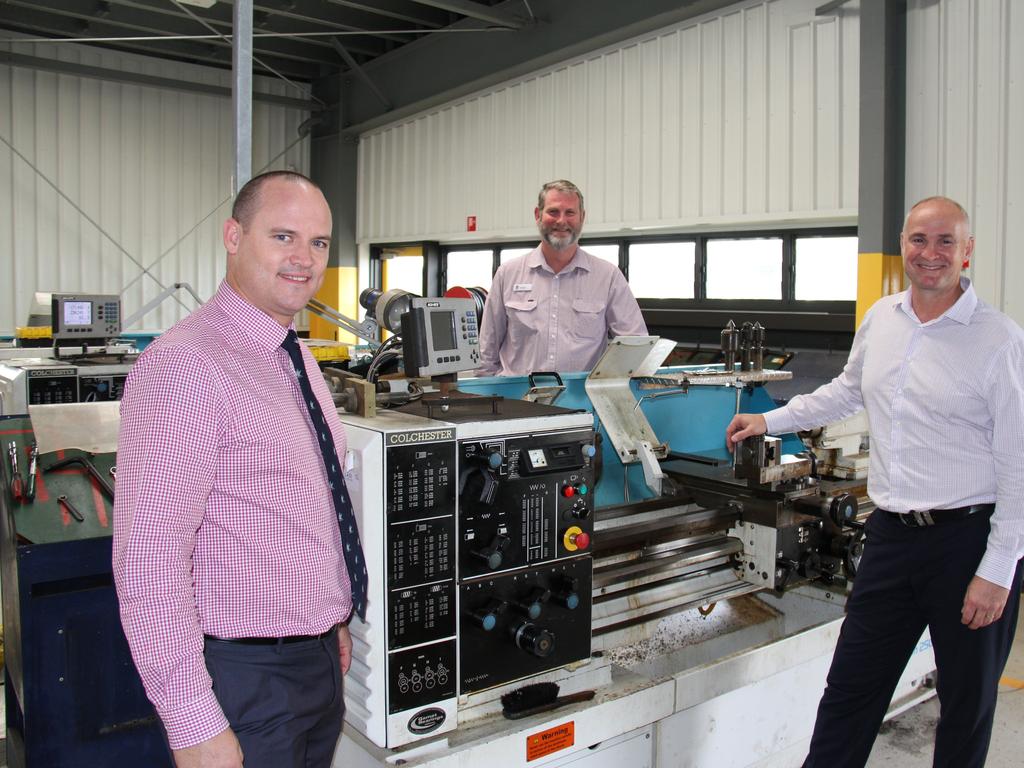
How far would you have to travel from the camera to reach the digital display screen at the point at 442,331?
1.65 metres

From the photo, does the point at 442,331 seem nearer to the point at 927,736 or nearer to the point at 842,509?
the point at 842,509

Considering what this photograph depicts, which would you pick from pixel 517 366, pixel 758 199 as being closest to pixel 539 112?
pixel 758 199

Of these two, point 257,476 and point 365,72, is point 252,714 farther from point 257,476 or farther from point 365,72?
point 365,72

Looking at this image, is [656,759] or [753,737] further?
[753,737]

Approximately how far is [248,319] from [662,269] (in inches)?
187

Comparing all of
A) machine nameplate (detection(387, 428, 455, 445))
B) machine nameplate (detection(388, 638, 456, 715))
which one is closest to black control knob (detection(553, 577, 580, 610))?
machine nameplate (detection(388, 638, 456, 715))

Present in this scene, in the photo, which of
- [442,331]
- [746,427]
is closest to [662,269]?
[746,427]

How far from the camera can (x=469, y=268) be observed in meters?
7.34

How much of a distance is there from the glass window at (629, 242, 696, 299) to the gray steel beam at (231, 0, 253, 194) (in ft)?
12.3

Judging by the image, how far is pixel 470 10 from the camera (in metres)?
5.61

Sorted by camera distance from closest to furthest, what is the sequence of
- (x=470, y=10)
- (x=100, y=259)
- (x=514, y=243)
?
(x=470, y=10) < (x=514, y=243) < (x=100, y=259)

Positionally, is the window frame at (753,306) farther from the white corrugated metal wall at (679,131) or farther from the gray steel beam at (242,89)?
the gray steel beam at (242,89)

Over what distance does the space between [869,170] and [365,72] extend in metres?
4.97

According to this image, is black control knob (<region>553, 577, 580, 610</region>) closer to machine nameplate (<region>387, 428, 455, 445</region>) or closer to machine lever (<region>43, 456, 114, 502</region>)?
machine nameplate (<region>387, 428, 455, 445</region>)
